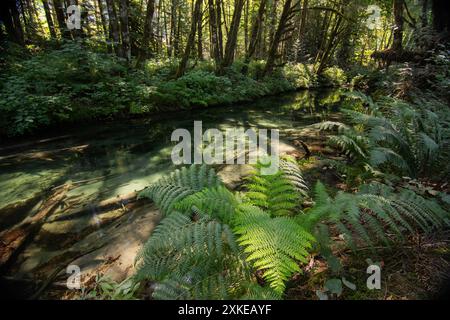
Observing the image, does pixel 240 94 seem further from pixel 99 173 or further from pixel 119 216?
pixel 119 216

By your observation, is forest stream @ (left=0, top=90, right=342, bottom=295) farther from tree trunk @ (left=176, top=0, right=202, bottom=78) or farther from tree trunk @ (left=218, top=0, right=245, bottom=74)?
tree trunk @ (left=218, top=0, right=245, bottom=74)

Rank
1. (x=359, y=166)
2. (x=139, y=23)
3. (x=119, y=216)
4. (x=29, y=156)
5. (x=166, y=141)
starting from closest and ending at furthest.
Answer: (x=119, y=216)
(x=359, y=166)
(x=29, y=156)
(x=166, y=141)
(x=139, y=23)

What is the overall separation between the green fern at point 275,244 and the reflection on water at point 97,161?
276 centimetres

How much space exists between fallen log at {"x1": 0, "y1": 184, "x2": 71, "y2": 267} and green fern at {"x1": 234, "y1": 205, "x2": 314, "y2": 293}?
2.45m

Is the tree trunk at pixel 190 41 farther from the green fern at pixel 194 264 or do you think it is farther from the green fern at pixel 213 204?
the green fern at pixel 194 264

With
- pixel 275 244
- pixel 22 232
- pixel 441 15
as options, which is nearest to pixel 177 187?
pixel 275 244

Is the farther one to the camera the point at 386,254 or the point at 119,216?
the point at 119,216

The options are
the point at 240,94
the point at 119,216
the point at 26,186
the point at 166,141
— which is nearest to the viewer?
the point at 119,216

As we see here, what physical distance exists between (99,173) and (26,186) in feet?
3.43

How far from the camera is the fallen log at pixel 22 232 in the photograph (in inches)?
111

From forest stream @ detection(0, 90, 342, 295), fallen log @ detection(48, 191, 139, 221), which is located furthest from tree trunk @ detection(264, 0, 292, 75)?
fallen log @ detection(48, 191, 139, 221)

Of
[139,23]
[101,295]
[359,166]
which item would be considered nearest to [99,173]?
[101,295]

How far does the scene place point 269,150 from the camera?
556 cm
